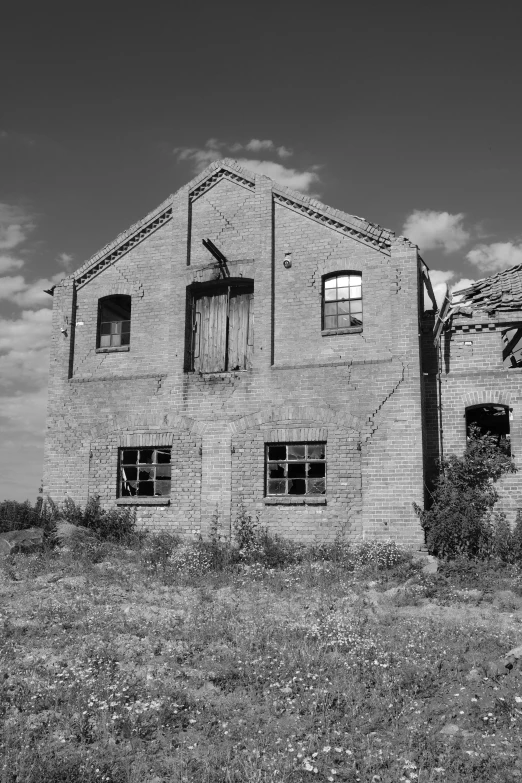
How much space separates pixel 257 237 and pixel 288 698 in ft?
37.6

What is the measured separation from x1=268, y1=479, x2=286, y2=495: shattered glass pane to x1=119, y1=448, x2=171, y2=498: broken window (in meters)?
2.47

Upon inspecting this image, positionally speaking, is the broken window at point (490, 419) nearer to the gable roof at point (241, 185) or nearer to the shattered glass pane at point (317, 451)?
the shattered glass pane at point (317, 451)

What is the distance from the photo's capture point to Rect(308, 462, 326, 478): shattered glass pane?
46.9ft

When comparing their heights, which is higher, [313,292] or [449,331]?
[313,292]

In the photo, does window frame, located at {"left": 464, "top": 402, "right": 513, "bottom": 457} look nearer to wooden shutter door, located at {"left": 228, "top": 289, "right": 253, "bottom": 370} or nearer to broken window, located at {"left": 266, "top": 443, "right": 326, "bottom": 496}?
broken window, located at {"left": 266, "top": 443, "right": 326, "bottom": 496}

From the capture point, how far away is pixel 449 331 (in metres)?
14.6

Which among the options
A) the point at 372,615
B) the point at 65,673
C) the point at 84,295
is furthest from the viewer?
the point at 84,295

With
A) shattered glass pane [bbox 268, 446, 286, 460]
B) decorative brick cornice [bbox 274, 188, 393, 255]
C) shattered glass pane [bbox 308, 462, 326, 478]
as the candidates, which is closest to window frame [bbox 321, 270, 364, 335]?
decorative brick cornice [bbox 274, 188, 393, 255]

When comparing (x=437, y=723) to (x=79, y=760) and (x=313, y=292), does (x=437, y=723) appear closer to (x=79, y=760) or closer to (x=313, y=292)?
(x=79, y=760)

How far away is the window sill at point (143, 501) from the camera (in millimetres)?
15117

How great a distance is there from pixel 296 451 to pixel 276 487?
35.9 inches

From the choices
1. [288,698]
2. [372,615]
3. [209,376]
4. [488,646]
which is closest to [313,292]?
[209,376]

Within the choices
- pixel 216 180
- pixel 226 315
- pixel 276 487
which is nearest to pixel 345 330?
pixel 226 315

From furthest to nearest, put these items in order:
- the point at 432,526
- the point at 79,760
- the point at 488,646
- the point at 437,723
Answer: the point at 432,526
the point at 488,646
the point at 437,723
the point at 79,760
